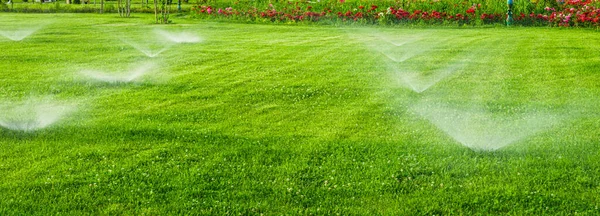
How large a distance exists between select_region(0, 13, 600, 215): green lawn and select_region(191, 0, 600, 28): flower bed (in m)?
8.43

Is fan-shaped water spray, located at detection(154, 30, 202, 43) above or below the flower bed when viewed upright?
below

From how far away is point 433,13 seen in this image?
23.8 m

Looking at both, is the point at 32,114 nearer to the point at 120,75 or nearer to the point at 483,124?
the point at 120,75

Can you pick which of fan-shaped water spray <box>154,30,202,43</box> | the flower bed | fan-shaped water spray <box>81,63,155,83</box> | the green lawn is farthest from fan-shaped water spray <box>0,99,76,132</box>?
the flower bed

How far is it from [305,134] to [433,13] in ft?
55.7

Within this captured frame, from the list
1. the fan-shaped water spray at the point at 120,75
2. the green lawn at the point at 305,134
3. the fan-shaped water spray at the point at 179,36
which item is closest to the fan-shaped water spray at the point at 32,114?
the green lawn at the point at 305,134

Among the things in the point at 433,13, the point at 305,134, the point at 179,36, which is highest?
the point at 433,13

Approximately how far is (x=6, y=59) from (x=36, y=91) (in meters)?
4.10

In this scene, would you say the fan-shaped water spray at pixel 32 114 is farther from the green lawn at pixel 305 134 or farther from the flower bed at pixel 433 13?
the flower bed at pixel 433 13

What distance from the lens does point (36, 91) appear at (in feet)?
34.2

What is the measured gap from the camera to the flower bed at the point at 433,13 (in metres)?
22.9

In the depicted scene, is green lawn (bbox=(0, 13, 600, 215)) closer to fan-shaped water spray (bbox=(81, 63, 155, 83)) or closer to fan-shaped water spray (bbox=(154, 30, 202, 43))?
fan-shaped water spray (bbox=(81, 63, 155, 83))

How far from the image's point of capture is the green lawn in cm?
593

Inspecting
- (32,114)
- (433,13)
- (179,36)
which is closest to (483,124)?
(32,114)
